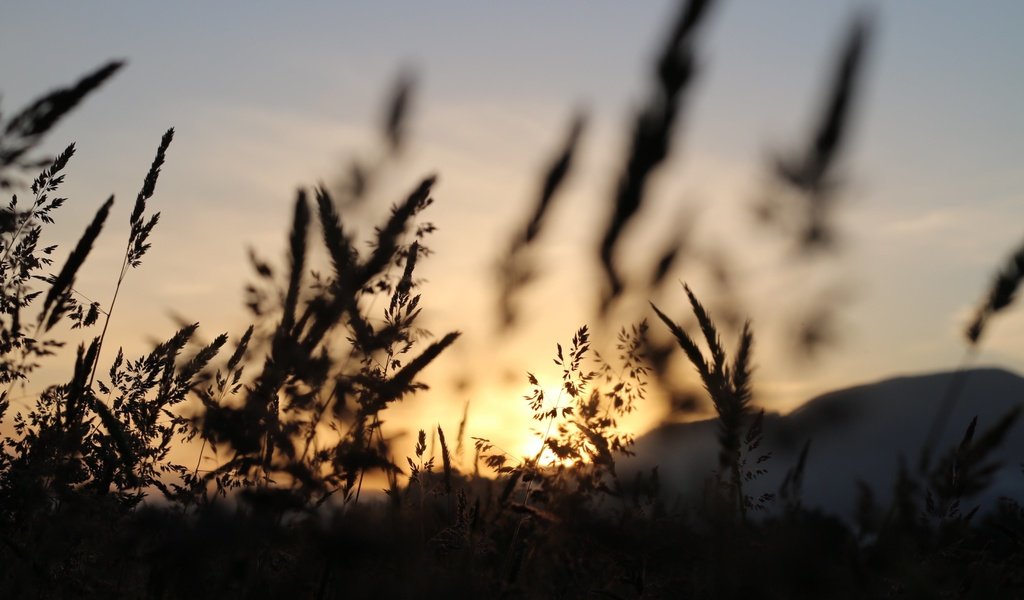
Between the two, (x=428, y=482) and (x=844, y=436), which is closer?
(x=844, y=436)

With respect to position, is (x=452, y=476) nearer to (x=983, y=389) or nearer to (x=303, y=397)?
(x=303, y=397)

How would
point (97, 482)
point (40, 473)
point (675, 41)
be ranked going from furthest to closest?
point (97, 482) → point (40, 473) → point (675, 41)

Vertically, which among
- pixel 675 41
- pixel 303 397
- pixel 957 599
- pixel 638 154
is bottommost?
pixel 957 599

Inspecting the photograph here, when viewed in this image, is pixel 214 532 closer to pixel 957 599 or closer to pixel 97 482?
pixel 957 599

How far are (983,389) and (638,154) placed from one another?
104 inches

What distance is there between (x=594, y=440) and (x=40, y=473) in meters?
1.76

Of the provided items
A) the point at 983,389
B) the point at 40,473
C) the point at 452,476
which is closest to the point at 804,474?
the point at 452,476

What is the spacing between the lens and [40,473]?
290cm

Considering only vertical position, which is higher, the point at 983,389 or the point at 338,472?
the point at 983,389

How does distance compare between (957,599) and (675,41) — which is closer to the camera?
(675,41)

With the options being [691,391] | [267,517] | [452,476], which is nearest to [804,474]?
[691,391]

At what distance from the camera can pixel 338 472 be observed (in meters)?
2.00

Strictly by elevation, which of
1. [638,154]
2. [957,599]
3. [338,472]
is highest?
[638,154]

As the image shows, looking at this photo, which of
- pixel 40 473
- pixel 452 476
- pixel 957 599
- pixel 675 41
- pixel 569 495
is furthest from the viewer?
pixel 452 476
